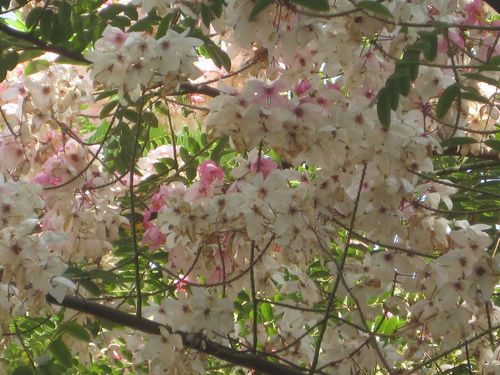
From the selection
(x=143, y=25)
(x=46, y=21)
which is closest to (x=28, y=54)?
(x=46, y=21)

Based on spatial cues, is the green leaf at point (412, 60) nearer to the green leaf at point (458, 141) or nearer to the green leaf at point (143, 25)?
the green leaf at point (458, 141)

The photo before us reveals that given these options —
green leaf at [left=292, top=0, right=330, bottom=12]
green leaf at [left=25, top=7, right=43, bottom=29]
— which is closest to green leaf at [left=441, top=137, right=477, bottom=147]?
green leaf at [left=292, top=0, right=330, bottom=12]

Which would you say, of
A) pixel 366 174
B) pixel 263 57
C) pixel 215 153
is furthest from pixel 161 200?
pixel 366 174

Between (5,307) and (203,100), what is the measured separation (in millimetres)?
1123

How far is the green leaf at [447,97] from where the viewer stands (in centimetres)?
162

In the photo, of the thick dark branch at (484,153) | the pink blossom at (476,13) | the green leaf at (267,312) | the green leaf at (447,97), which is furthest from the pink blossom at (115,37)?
the green leaf at (267,312)

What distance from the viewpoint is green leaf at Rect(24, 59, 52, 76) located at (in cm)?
210

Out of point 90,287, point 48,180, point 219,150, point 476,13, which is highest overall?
point 476,13

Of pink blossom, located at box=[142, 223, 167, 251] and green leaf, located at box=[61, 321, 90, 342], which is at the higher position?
pink blossom, located at box=[142, 223, 167, 251]

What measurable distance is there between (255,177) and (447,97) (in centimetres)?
37

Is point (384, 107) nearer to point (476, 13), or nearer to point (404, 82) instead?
point (404, 82)

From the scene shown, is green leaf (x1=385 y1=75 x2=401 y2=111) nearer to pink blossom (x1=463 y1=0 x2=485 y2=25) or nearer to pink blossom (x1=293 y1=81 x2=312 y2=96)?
pink blossom (x1=293 y1=81 x2=312 y2=96)

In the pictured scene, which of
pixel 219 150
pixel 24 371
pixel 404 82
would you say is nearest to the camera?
pixel 404 82

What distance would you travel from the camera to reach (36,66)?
212 centimetres
